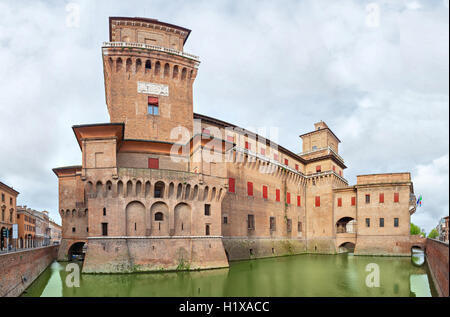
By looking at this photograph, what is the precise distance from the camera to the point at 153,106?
2789 centimetres

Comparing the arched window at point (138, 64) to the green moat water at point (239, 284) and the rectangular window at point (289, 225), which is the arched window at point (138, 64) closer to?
the green moat water at point (239, 284)

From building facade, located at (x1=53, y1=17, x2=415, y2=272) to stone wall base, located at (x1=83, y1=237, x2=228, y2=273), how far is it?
0.06 metres

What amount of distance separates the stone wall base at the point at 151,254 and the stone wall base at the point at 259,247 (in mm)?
5376

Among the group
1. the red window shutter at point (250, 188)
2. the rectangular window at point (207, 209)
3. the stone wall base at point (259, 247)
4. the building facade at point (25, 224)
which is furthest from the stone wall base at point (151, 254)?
the building facade at point (25, 224)

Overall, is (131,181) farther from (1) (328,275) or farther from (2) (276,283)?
(1) (328,275)

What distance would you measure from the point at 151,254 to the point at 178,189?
4.74 metres

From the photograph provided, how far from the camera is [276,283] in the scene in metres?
20.6

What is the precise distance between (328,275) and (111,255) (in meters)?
15.0

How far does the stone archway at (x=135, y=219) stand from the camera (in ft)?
74.1

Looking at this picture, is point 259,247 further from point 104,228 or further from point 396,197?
point 104,228

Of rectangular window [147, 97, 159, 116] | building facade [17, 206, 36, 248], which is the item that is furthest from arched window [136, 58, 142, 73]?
building facade [17, 206, 36, 248]

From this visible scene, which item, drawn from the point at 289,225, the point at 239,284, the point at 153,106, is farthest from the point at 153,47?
the point at 289,225

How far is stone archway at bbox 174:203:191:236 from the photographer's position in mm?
24000
